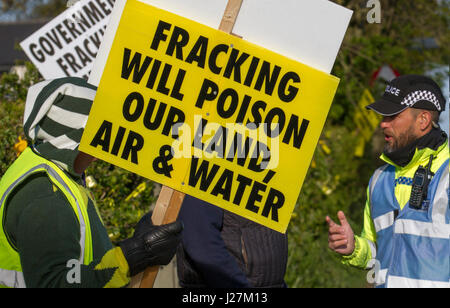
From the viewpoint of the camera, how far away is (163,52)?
8.88 ft

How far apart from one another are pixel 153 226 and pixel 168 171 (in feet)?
0.80

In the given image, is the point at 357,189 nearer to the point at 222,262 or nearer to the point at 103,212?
the point at 103,212

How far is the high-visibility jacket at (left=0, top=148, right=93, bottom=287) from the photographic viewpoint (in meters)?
2.45

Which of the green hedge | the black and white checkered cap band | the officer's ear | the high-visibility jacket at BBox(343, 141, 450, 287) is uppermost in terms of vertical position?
the black and white checkered cap band

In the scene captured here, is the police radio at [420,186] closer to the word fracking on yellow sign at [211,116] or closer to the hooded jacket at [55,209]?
the word fracking on yellow sign at [211,116]

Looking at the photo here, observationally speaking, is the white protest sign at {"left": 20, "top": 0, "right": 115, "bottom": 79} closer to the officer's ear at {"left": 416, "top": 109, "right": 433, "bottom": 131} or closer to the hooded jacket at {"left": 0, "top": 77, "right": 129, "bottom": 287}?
the hooded jacket at {"left": 0, "top": 77, "right": 129, "bottom": 287}

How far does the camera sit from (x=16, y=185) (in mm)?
2455

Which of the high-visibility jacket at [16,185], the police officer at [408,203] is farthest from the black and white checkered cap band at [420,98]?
the high-visibility jacket at [16,185]

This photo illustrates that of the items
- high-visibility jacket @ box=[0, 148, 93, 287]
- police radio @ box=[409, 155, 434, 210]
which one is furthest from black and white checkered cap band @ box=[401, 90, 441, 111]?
high-visibility jacket @ box=[0, 148, 93, 287]

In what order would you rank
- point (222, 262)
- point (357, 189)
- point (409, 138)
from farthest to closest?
1. point (357, 189)
2. point (409, 138)
3. point (222, 262)

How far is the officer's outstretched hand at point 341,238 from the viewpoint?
136 inches

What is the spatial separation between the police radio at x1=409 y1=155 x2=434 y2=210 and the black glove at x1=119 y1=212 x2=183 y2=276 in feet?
4.67

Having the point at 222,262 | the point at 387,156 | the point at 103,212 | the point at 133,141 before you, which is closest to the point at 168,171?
the point at 133,141

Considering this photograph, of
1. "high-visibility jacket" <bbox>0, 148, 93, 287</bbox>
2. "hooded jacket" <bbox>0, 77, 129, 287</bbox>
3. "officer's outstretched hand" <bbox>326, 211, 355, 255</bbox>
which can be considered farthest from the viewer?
"officer's outstretched hand" <bbox>326, 211, 355, 255</bbox>
